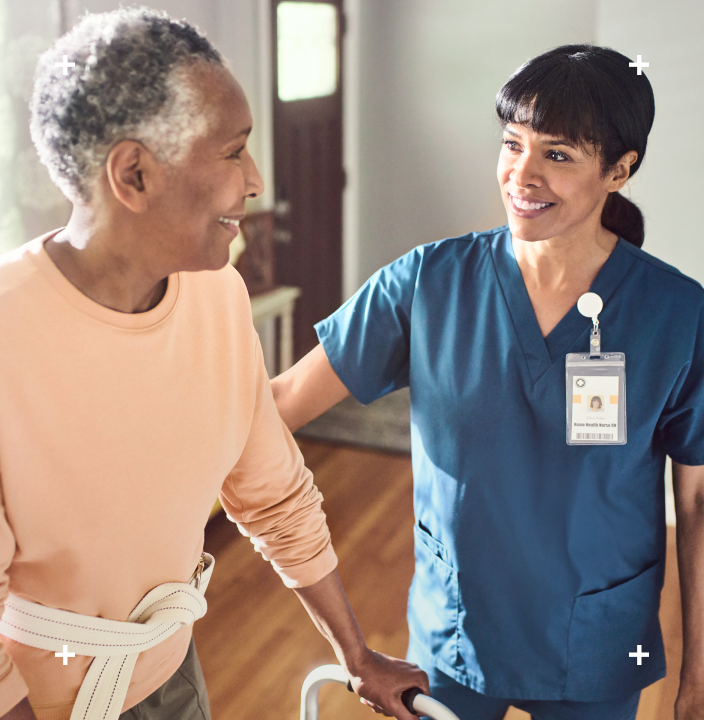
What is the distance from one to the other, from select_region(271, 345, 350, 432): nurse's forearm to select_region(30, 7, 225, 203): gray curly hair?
57 cm

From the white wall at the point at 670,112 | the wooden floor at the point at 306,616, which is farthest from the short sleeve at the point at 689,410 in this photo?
the white wall at the point at 670,112

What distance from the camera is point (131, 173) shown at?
665 mm

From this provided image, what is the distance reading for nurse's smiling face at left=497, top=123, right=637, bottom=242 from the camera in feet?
3.34

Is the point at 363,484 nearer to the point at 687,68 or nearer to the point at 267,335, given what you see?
the point at 267,335

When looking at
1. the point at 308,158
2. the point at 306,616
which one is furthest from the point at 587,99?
the point at 308,158

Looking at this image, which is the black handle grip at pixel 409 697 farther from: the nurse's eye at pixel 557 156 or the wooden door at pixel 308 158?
the wooden door at pixel 308 158

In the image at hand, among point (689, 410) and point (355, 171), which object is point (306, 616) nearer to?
point (689, 410)

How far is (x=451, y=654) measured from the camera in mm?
1144

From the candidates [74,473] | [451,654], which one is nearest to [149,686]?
[74,473]

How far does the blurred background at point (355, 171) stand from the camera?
2.34m

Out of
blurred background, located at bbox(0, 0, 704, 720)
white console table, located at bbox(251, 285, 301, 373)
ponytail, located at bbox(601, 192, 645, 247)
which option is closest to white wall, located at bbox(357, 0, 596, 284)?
blurred background, located at bbox(0, 0, 704, 720)

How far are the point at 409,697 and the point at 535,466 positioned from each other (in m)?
0.36

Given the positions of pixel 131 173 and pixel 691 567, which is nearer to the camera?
pixel 131 173

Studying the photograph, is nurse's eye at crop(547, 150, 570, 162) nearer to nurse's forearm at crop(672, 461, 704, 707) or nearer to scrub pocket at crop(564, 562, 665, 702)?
nurse's forearm at crop(672, 461, 704, 707)
